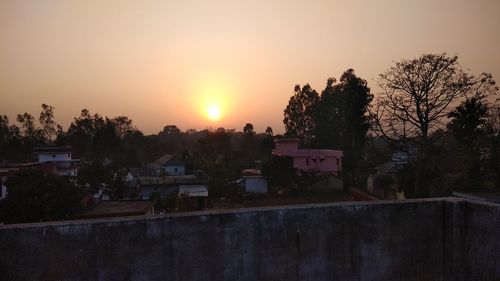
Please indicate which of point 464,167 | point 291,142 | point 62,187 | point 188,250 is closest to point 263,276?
point 188,250

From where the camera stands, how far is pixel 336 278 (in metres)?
4.57

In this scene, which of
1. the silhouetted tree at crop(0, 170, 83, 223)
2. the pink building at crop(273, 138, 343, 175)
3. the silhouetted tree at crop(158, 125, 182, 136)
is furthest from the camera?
the silhouetted tree at crop(158, 125, 182, 136)

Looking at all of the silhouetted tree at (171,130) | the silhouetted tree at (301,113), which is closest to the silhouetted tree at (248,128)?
the silhouetted tree at (301,113)

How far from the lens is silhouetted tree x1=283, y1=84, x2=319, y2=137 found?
3828cm

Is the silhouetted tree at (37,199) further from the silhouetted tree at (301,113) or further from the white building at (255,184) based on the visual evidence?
the silhouetted tree at (301,113)

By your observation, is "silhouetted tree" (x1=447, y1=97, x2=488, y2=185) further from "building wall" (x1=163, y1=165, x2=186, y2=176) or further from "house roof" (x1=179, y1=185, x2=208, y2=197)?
"building wall" (x1=163, y1=165, x2=186, y2=176)

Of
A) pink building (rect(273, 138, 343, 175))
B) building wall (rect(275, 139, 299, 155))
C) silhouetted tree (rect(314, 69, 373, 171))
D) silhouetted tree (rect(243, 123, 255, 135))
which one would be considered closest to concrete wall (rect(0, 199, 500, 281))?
silhouetted tree (rect(314, 69, 373, 171))

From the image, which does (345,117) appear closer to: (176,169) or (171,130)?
(176,169)

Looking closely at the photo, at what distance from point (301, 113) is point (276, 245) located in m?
35.6

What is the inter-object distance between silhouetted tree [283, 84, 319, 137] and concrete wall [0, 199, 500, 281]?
33.0 m

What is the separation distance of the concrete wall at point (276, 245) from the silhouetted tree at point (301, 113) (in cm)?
3303

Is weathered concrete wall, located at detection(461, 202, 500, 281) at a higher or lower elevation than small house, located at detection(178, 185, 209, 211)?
higher

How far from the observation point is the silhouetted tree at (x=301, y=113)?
3828cm

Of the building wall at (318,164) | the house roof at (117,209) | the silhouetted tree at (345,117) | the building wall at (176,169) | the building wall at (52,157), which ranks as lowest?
the house roof at (117,209)
